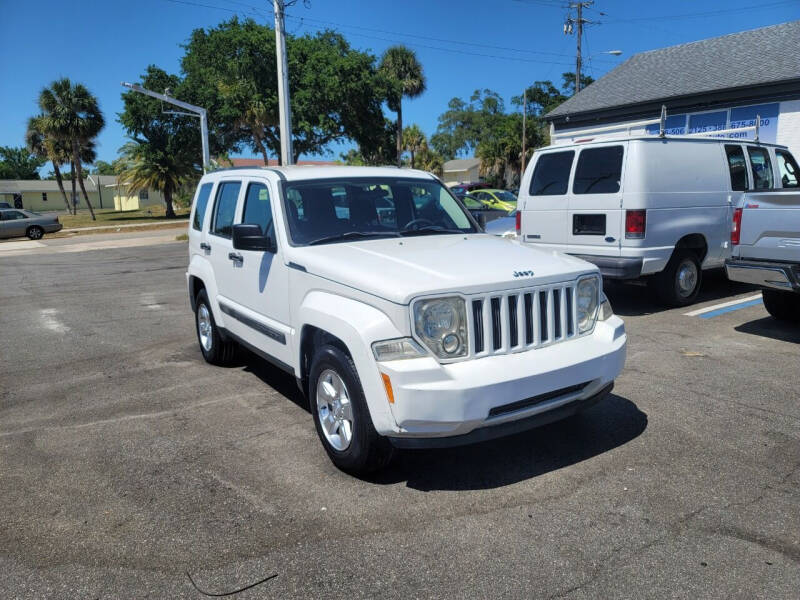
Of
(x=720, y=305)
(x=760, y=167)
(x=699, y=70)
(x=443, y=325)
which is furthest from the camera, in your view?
(x=699, y=70)

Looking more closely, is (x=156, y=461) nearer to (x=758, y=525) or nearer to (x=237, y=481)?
(x=237, y=481)

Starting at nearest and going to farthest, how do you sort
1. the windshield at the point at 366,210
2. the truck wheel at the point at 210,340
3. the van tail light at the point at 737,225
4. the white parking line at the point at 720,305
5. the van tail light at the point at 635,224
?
the windshield at the point at 366,210 → the truck wheel at the point at 210,340 → the van tail light at the point at 737,225 → the van tail light at the point at 635,224 → the white parking line at the point at 720,305

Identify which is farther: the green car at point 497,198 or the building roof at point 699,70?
the green car at point 497,198

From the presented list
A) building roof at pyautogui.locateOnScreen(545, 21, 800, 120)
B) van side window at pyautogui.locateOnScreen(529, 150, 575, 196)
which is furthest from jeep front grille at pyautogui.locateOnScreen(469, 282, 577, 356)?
building roof at pyautogui.locateOnScreen(545, 21, 800, 120)

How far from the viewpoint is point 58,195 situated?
3430 inches

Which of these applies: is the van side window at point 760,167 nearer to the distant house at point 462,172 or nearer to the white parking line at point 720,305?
the white parking line at point 720,305

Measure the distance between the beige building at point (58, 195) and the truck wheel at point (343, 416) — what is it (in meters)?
76.3

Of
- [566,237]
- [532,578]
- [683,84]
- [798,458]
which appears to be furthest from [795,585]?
[683,84]

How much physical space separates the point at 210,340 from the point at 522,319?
367cm

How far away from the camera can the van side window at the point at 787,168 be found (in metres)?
9.70

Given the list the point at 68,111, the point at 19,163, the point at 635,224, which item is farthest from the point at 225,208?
the point at 19,163

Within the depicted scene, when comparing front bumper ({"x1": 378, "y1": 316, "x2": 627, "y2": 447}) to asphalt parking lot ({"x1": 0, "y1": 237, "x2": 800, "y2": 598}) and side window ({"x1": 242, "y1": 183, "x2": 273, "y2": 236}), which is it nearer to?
asphalt parking lot ({"x1": 0, "y1": 237, "x2": 800, "y2": 598})

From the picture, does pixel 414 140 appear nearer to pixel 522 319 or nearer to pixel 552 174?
pixel 552 174

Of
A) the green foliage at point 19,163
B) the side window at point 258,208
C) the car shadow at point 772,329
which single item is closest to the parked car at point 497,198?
the car shadow at point 772,329
